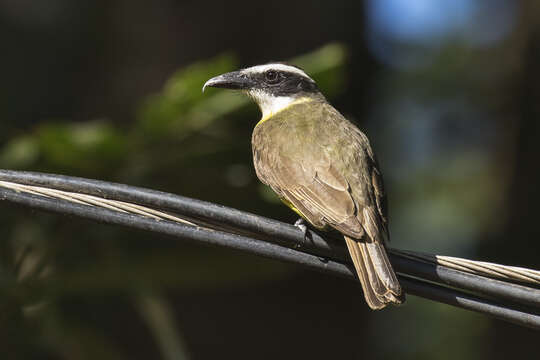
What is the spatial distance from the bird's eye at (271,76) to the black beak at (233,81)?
0.53ft

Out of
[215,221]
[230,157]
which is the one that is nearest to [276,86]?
[230,157]

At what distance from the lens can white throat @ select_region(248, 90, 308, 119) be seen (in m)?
4.89

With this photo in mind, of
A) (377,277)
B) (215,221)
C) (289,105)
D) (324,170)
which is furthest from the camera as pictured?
(289,105)

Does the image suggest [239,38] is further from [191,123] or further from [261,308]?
[191,123]

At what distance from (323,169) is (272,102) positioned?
1313 mm

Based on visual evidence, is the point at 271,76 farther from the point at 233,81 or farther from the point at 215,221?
the point at 215,221

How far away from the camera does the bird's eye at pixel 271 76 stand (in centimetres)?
496

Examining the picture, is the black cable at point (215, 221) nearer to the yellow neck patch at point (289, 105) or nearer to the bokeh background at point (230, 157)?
the bokeh background at point (230, 157)

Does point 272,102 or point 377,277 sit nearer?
point 377,277

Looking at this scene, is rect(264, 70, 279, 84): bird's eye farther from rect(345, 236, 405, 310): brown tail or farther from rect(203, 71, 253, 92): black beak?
rect(345, 236, 405, 310): brown tail

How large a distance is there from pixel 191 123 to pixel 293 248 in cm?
150

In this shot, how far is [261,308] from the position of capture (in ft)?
21.1

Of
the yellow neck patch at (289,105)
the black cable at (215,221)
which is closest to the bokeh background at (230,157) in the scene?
the yellow neck patch at (289,105)

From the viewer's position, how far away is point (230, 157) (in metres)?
4.29
